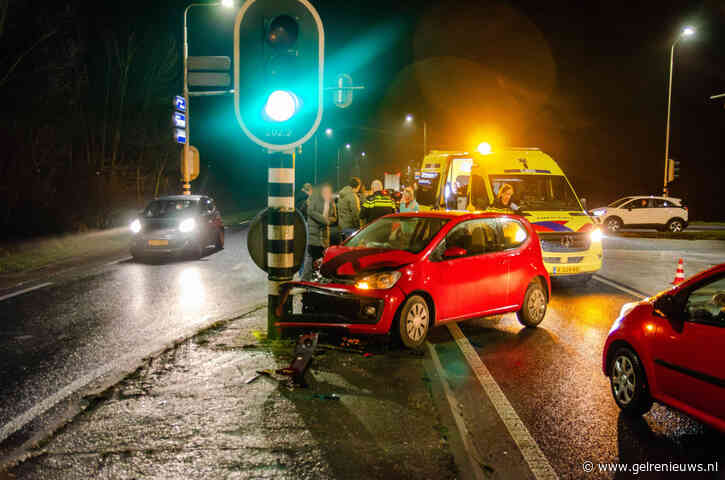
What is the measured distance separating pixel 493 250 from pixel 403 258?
155cm

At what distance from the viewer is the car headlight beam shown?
14.9 m

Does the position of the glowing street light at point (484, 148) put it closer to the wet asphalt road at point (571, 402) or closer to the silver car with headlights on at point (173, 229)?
the wet asphalt road at point (571, 402)

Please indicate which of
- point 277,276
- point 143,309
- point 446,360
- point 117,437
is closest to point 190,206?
point 143,309

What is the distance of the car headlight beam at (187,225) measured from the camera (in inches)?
587

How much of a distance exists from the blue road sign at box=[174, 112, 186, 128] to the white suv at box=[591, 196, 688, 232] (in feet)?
59.9

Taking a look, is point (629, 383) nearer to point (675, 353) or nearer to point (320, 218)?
point (675, 353)

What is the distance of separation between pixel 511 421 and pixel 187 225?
1166cm

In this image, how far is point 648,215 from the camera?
28250 millimetres

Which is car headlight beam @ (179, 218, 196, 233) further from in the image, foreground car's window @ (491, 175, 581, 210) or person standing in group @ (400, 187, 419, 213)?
foreground car's window @ (491, 175, 581, 210)

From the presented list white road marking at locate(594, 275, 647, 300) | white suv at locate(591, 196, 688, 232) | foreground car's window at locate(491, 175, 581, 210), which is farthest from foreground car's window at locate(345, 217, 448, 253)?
white suv at locate(591, 196, 688, 232)

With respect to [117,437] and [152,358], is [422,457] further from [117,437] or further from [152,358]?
[152,358]

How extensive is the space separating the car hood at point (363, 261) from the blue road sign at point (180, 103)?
1730cm

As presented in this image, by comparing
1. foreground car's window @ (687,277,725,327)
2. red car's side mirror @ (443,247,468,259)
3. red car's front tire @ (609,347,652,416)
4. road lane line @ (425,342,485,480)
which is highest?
red car's side mirror @ (443,247,468,259)

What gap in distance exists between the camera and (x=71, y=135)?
84.1 feet
